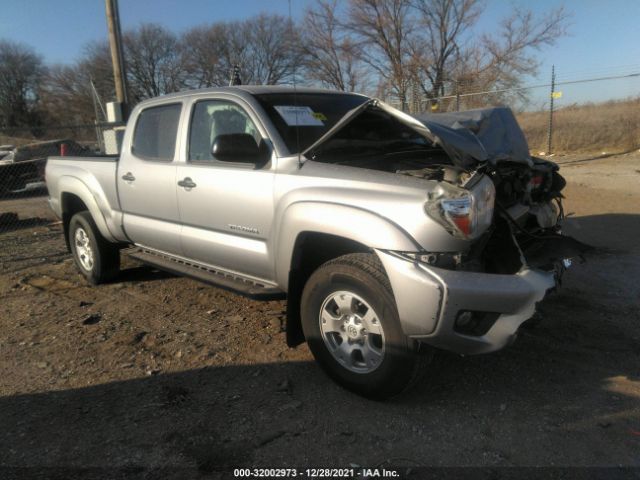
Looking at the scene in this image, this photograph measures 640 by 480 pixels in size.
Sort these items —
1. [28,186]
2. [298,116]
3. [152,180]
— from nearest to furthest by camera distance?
[298,116], [152,180], [28,186]

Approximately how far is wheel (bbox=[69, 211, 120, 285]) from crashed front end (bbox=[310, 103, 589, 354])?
313cm

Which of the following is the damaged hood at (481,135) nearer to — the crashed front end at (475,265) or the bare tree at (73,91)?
the crashed front end at (475,265)

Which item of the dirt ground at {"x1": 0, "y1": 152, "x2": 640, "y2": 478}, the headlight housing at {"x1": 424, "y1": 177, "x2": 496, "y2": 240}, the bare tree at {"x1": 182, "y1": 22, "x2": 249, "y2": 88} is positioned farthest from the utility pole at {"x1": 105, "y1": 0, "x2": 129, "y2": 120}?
the bare tree at {"x1": 182, "y1": 22, "x2": 249, "y2": 88}

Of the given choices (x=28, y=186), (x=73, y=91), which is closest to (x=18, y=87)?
(x=73, y=91)

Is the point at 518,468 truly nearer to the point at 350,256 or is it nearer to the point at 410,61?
the point at 350,256

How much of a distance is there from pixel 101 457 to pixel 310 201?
6.01 ft

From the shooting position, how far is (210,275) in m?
4.14

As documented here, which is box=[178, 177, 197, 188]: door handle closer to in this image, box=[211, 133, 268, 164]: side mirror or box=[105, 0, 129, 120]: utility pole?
box=[211, 133, 268, 164]: side mirror

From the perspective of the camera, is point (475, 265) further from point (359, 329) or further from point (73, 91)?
point (73, 91)

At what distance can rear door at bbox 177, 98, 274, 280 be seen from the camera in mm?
3619

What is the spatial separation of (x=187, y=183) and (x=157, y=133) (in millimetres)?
902

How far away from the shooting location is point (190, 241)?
14.0 feet

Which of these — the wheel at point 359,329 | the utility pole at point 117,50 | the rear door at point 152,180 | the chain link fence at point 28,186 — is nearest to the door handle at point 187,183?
the rear door at point 152,180

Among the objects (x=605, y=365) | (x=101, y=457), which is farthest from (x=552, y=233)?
(x=101, y=457)
